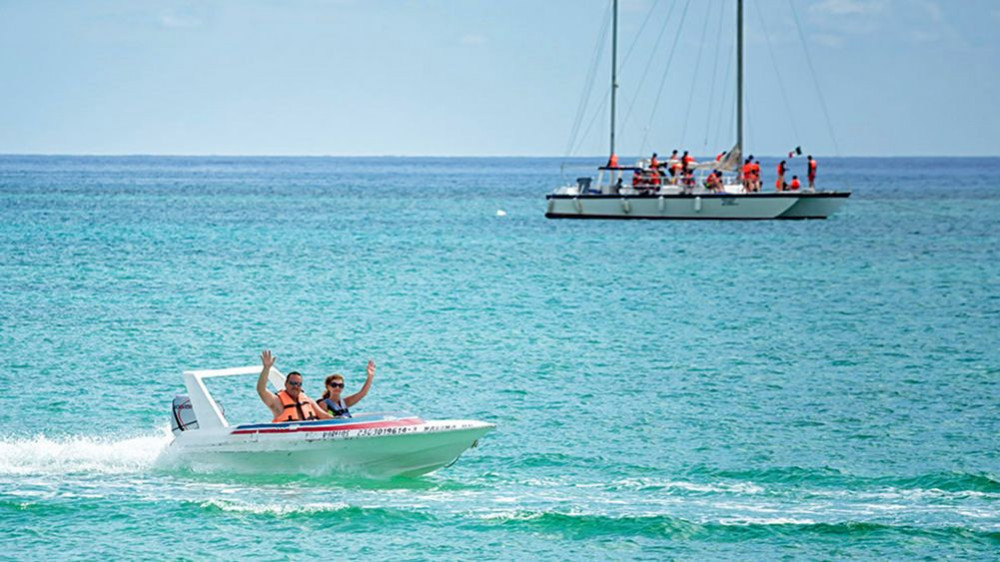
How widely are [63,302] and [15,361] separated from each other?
431 inches

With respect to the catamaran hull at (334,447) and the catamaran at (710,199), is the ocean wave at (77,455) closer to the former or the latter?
the catamaran hull at (334,447)

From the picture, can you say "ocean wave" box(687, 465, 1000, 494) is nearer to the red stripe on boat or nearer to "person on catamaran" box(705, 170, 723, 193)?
the red stripe on boat

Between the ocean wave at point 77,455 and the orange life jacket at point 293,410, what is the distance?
2.08 m

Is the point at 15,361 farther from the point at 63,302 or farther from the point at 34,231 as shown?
the point at 34,231

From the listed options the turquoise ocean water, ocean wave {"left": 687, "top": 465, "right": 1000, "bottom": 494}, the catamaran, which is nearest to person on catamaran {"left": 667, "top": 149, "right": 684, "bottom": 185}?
the catamaran

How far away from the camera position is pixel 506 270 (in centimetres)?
5322

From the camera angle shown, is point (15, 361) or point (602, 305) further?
point (602, 305)

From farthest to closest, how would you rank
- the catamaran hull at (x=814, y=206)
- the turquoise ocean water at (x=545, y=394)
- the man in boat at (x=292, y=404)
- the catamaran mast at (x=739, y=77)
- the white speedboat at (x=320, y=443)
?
the catamaran mast at (x=739, y=77) < the catamaran hull at (x=814, y=206) < the man in boat at (x=292, y=404) < the white speedboat at (x=320, y=443) < the turquoise ocean water at (x=545, y=394)

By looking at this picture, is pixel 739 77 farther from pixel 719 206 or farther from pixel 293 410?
pixel 293 410

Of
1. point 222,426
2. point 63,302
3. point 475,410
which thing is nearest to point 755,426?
point 475,410

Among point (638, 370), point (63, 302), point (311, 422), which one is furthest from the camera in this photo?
point (63, 302)

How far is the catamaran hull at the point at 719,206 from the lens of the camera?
6981 centimetres

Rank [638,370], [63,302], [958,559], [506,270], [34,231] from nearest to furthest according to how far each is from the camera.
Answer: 1. [958,559]
2. [638,370]
3. [63,302]
4. [506,270]
5. [34,231]

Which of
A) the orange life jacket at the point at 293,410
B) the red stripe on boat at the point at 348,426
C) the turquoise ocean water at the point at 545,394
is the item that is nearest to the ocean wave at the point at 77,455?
the turquoise ocean water at the point at 545,394
